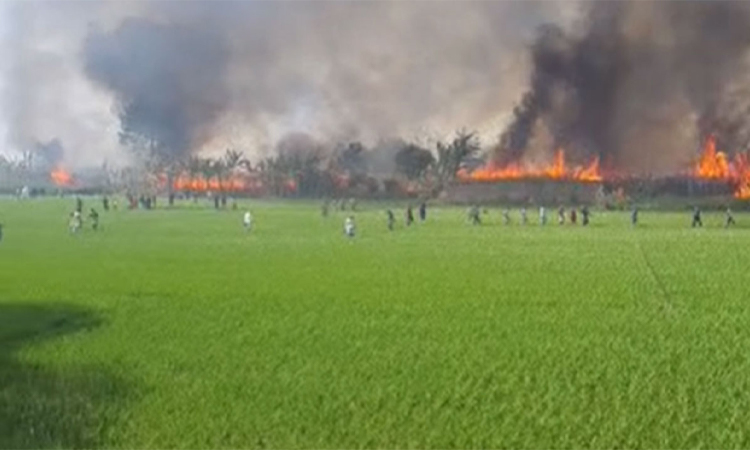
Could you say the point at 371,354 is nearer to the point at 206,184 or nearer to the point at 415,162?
the point at 415,162

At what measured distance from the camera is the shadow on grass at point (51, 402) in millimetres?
15742

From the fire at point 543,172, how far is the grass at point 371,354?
86102mm

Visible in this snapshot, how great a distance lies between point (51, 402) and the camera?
→ 1698 cm

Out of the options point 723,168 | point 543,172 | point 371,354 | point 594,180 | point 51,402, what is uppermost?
point 723,168

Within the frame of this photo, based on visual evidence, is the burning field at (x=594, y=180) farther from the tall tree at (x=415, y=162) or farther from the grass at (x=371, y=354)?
the grass at (x=371, y=354)

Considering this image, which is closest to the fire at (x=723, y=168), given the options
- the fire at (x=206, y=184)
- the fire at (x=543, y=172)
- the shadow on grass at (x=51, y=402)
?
the fire at (x=543, y=172)

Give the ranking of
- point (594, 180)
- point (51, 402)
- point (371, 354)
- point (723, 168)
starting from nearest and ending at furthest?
point (51, 402)
point (371, 354)
point (594, 180)
point (723, 168)

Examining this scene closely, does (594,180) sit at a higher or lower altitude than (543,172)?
lower

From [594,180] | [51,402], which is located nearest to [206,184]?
[594,180]

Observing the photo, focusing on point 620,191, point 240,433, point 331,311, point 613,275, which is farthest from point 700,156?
point 240,433

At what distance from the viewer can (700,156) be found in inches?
4973

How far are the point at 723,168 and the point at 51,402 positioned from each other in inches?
4442

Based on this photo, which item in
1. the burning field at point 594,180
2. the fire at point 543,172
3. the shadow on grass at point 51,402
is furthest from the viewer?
the fire at point 543,172

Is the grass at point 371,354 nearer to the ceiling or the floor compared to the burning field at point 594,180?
nearer to the floor
